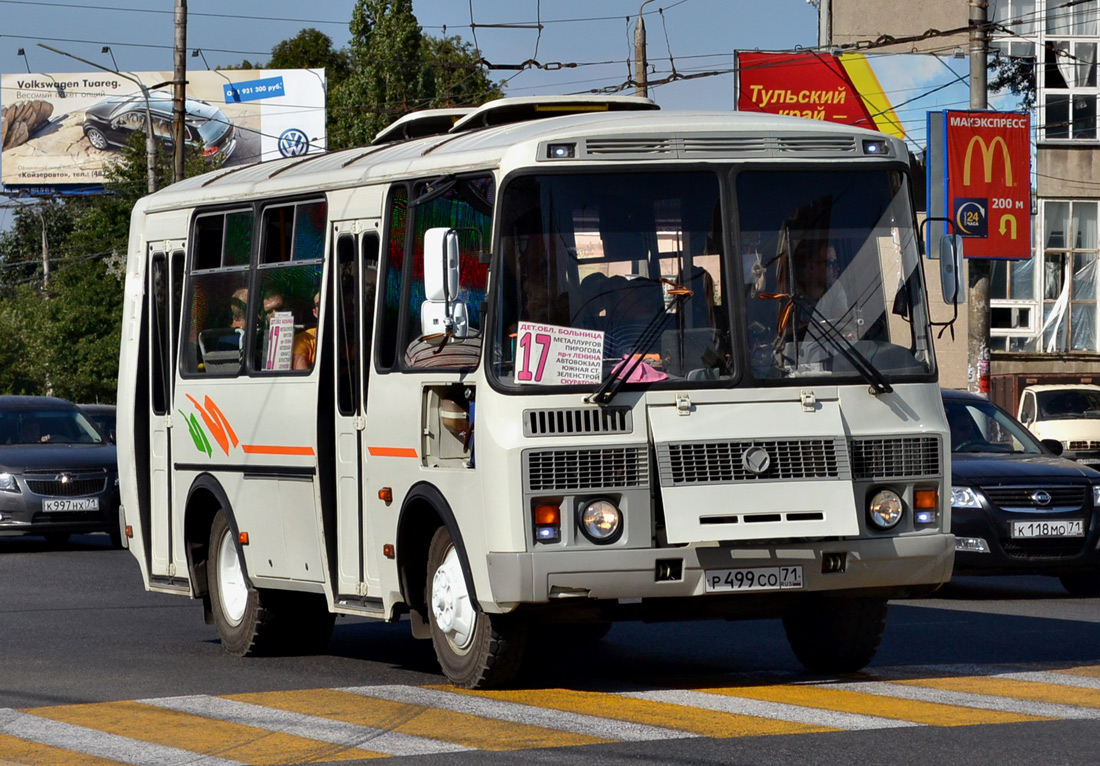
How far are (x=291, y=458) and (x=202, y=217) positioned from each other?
2177 millimetres

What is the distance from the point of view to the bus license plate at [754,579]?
9.42 m

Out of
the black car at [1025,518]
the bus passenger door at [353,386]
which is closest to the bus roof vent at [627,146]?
the bus passenger door at [353,386]

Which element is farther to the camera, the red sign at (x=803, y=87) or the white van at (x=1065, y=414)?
the red sign at (x=803, y=87)

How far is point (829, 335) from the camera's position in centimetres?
978

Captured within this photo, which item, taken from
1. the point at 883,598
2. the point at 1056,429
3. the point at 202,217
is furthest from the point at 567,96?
the point at 1056,429

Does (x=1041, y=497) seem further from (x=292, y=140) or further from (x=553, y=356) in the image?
(x=292, y=140)

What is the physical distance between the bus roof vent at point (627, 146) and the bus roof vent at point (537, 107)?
1699 millimetres

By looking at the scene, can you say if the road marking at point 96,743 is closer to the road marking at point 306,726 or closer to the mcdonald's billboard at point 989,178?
the road marking at point 306,726

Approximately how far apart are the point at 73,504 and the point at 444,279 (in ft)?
45.6

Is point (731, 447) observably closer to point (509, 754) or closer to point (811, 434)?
point (811, 434)

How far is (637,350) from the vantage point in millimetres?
9469

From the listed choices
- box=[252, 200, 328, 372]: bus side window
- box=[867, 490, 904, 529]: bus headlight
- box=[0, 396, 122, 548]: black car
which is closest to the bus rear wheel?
box=[252, 200, 328, 372]: bus side window

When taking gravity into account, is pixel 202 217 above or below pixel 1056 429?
above

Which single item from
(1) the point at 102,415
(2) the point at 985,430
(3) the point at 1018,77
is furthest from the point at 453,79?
(2) the point at 985,430
